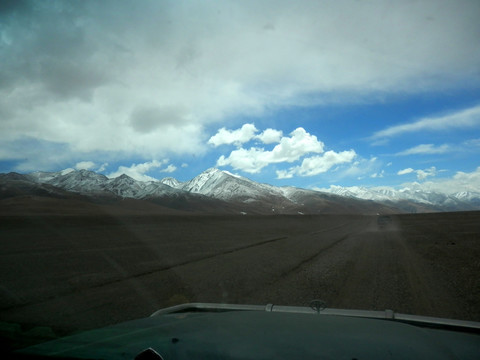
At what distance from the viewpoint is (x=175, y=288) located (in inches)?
416

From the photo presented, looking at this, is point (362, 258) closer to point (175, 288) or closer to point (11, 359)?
point (175, 288)

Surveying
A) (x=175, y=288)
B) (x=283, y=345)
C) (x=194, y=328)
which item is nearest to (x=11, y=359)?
(x=194, y=328)

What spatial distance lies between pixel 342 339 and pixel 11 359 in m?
2.79

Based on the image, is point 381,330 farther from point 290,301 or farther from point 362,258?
point 362,258

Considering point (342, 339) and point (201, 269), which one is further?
point (201, 269)

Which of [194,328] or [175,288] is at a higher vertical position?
[194,328]

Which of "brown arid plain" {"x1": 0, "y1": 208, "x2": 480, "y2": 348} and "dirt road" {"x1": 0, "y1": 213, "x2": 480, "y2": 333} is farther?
"dirt road" {"x1": 0, "y1": 213, "x2": 480, "y2": 333}

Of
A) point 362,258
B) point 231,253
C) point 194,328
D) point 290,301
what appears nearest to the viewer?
point 194,328

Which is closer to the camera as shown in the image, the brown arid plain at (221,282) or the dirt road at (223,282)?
the brown arid plain at (221,282)

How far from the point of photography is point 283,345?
3.01 m

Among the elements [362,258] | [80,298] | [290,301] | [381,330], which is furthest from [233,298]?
[362,258]

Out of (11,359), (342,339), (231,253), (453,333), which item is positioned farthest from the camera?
(231,253)

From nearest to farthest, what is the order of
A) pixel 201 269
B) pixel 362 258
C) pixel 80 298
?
pixel 80 298
pixel 201 269
pixel 362 258

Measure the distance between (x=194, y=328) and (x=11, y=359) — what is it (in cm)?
162
